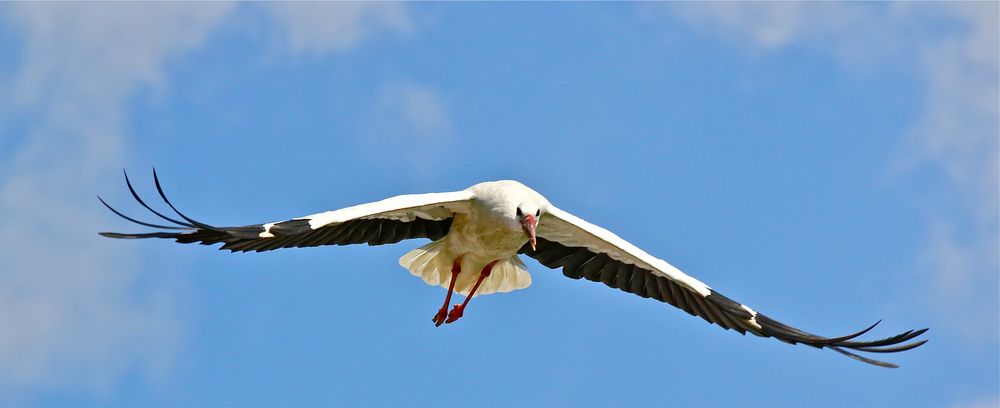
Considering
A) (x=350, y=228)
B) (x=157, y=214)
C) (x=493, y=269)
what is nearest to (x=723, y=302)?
(x=493, y=269)

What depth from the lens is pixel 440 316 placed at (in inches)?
436

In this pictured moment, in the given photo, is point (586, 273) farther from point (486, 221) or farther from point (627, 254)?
point (486, 221)

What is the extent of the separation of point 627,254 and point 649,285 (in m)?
0.47

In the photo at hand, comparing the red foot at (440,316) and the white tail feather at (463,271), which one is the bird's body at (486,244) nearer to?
the white tail feather at (463,271)

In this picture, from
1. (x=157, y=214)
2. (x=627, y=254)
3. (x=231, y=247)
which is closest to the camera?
(x=157, y=214)

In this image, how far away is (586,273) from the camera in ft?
37.2

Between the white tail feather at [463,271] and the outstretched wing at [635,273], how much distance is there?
24 cm

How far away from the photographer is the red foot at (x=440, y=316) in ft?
36.2

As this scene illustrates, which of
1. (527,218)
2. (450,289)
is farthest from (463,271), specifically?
(527,218)

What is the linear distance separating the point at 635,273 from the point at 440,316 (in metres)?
1.61

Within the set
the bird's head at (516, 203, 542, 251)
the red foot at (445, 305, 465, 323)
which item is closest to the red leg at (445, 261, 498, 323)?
the red foot at (445, 305, 465, 323)

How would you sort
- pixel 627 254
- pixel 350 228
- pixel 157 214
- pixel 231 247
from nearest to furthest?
pixel 157 214 → pixel 231 247 → pixel 350 228 → pixel 627 254

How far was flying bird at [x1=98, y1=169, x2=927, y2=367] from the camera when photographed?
9.91 m

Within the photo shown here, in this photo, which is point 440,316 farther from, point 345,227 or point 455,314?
point 345,227
